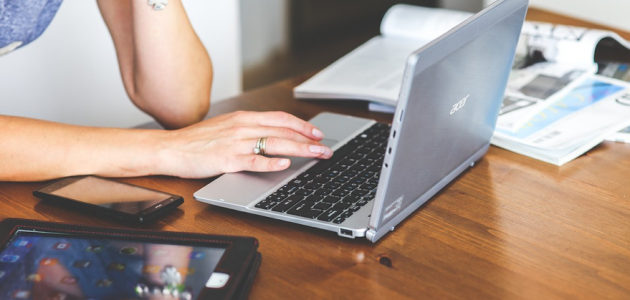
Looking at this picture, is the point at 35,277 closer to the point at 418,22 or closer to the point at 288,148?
the point at 288,148

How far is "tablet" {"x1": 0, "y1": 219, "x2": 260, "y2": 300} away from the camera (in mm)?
610

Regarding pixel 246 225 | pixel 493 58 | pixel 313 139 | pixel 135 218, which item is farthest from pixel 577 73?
pixel 135 218

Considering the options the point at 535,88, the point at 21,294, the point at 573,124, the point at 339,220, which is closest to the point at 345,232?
the point at 339,220

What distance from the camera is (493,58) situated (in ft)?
2.72

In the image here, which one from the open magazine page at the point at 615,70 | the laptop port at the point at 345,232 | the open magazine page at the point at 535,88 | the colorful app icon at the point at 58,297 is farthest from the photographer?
the open magazine page at the point at 615,70

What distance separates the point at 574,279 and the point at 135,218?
0.50 metres

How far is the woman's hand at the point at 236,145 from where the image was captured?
887 millimetres

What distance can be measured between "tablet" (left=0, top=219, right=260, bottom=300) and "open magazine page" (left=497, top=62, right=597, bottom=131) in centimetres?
57

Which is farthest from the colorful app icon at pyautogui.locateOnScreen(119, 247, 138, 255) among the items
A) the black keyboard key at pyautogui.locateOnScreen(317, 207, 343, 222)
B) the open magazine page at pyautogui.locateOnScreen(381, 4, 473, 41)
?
the open magazine page at pyautogui.locateOnScreen(381, 4, 473, 41)

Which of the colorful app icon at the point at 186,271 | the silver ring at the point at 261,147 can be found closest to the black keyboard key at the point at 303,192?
the silver ring at the point at 261,147

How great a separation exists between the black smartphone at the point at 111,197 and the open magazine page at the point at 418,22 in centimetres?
78

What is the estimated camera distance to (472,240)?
740mm

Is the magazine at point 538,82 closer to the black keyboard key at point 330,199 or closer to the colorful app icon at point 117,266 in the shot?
the black keyboard key at point 330,199

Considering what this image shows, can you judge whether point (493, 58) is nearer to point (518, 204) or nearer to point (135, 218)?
point (518, 204)
